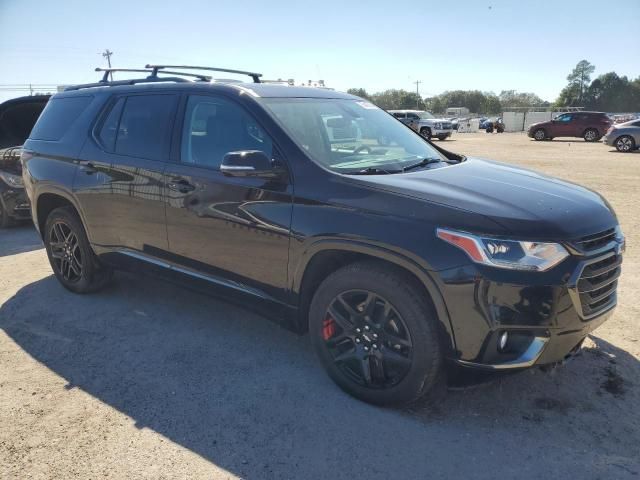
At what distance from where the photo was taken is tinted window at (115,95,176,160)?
153 inches

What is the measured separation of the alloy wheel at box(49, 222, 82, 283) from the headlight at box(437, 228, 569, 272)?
3.73 meters

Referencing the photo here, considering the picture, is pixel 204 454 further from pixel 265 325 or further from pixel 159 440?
pixel 265 325

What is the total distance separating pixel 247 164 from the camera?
10.0 feet

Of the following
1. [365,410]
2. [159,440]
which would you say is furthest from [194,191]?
[365,410]

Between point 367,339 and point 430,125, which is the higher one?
point 367,339

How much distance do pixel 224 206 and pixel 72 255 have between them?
7.50ft

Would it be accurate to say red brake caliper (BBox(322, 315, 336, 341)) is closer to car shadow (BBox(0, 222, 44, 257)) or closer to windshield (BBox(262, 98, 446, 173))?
windshield (BBox(262, 98, 446, 173))

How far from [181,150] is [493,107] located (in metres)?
114

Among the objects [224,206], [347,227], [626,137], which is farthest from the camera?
[626,137]

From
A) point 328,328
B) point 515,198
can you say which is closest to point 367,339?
point 328,328

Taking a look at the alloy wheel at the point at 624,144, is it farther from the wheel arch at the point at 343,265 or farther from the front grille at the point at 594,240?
the wheel arch at the point at 343,265

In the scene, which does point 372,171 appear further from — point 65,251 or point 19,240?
point 19,240

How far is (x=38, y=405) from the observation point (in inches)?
124

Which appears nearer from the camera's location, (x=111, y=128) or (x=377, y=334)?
(x=377, y=334)
